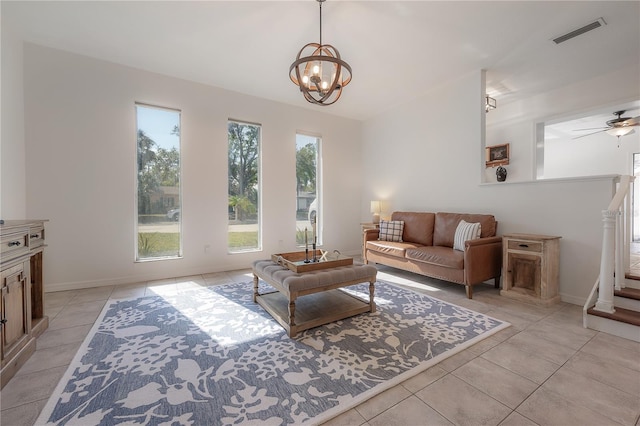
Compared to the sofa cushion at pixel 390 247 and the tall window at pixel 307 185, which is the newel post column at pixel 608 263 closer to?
the sofa cushion at pixel 390 247

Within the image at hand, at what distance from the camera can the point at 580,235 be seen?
3.01 m

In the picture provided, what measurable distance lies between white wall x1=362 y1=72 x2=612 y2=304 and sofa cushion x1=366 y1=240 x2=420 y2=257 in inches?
40.9

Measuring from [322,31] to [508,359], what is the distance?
3623mm

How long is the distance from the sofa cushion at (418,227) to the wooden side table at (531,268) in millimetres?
1163

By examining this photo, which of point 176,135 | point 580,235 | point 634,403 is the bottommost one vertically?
point 634,403

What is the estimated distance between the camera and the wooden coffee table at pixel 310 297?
7.38 feet

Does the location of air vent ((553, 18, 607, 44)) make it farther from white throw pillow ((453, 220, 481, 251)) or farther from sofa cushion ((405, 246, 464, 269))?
sofa cushion ((405, 246, 464, 269))

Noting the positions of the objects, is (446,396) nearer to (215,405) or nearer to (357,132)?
(215,405)

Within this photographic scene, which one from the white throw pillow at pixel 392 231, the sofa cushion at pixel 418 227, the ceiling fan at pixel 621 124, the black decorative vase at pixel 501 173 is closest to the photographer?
the ceiling fan at pixel 621 124

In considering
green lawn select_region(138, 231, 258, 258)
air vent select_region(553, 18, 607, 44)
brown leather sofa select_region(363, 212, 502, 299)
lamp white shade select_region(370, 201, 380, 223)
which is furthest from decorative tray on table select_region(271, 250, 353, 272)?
air vent select_region(553, 18, 607, 44)

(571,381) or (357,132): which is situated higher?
(357,132)

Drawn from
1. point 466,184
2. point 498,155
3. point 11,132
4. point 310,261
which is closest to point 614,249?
point 466,184

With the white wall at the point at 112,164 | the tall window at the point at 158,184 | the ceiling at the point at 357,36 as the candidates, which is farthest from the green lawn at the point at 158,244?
the ceiling at the point at 357,36

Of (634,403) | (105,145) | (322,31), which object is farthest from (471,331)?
(105,145)
